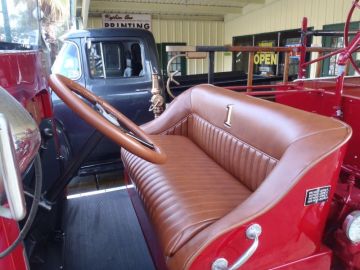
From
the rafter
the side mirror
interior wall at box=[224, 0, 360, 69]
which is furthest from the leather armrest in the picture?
the rafter

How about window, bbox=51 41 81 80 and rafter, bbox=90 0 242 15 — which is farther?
rafter, bbox=90 0 242 15

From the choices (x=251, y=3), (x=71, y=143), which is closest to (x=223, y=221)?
(x=71, y=143)

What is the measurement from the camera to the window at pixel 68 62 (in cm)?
313

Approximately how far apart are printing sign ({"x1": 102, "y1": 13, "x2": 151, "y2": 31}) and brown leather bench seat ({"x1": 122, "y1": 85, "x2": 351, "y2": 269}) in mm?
8563

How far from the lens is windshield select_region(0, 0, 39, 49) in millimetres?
1426

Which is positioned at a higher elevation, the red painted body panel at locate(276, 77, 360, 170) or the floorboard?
the red painted body panel at locate(276, 77, 360, 170)

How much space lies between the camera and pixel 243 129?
1.58 metres

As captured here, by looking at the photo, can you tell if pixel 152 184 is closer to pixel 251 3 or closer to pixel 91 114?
pixel 91 114

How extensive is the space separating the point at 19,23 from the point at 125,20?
905cm

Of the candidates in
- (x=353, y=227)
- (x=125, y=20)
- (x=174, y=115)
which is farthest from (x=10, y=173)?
(x=125, y=20)

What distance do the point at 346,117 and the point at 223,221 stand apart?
129 centimetres

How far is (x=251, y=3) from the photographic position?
896 centimetres

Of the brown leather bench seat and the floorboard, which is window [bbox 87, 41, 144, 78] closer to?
the brown leather bench seat

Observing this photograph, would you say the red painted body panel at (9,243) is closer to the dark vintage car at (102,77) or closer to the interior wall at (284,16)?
the dark vintage car at (102,77)
